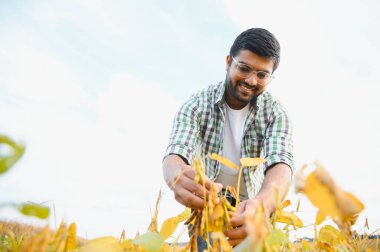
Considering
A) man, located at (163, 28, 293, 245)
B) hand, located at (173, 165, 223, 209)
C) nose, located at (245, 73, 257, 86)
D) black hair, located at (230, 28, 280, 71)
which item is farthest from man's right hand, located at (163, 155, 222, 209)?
black hair, located at (230, 28, 280, 71)

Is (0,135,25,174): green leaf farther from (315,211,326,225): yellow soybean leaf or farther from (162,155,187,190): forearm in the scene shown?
(162,155,187,190): forearm

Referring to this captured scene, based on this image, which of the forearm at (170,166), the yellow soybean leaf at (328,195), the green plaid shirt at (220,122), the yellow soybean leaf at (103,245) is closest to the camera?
the yellow soybean leaf at (328,195)

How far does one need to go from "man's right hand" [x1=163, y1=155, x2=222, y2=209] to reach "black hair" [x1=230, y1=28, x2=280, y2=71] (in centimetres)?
75

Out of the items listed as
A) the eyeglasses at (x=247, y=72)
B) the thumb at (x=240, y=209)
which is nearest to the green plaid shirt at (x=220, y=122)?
the eyeglasses at (x=247, y=72)

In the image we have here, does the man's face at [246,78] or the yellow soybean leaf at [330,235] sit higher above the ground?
the man's face at [246,78]

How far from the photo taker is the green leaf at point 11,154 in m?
0.26

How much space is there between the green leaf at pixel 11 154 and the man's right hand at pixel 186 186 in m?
0.20

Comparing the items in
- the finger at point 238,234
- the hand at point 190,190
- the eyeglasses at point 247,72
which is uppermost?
the eyeglasses at point 247,72

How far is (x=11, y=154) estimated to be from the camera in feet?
0.88

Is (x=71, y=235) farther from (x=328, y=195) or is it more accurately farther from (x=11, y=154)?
(x=328, y=195)

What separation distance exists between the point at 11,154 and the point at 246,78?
1467mm

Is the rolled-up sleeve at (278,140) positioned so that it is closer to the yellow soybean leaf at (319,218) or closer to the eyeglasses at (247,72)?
the eyeglasses at (247,72)

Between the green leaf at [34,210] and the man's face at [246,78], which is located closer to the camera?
the green leaf at [34,210]

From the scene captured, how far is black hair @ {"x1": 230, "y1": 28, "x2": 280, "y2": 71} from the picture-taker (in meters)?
1.67
